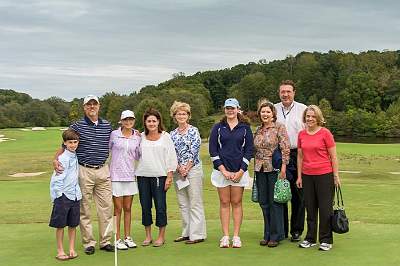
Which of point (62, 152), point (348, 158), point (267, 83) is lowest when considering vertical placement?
point (348, 158)

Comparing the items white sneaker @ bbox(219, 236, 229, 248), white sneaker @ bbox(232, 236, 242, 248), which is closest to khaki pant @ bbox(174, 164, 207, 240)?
white sneaker @ bbox(219, 236, 229, 248)

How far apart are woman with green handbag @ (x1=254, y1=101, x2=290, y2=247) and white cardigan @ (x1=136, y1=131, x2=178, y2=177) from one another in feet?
3.98

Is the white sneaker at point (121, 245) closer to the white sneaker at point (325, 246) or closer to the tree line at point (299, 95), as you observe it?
the white sneaker at point (325, 246)

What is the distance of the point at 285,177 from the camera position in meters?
7.33

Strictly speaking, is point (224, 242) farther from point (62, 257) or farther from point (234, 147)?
point (62, 257)

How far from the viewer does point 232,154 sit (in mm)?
7289

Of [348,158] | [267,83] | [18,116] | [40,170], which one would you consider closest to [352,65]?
[267,83]

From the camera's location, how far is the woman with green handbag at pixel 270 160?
7285 mm

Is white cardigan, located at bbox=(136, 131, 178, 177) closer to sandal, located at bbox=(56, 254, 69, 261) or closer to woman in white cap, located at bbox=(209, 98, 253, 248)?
woman in white cap, located at bbox=(209, 98, 253, 248)

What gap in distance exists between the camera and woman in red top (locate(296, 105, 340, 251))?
701 centimetres

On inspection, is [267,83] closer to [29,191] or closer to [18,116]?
[18,116]

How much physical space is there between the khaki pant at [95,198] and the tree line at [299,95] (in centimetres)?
5768

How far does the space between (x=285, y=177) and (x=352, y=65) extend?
111390 mm

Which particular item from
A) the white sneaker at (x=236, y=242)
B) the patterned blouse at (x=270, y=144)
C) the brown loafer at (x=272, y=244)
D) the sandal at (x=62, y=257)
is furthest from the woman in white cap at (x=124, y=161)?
the brown loafer at (x=272, y=244)
